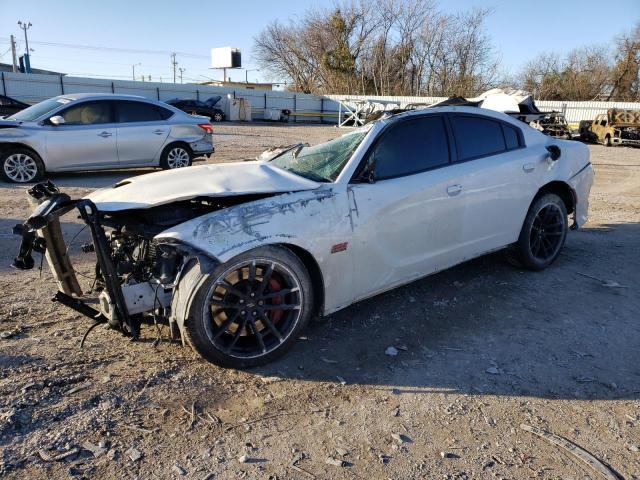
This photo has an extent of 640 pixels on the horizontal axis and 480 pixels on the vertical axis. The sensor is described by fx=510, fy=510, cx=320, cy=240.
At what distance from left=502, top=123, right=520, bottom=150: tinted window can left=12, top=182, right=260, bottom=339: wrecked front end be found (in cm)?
274

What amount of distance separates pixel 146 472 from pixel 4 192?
787cm

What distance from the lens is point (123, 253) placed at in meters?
3.48

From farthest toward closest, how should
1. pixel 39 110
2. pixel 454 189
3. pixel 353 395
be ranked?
pixel 39 110 < pixel 454 189 < pixel 353 395

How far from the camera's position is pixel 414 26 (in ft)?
164

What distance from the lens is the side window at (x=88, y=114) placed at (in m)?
9.31

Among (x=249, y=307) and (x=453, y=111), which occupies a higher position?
(x=453, y=111)

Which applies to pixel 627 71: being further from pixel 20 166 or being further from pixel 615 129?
pixel 20 166

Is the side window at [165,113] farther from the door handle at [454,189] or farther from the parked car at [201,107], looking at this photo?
the parked car at [201,107]

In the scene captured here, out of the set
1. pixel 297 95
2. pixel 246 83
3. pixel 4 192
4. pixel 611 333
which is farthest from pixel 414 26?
pixel 611 333

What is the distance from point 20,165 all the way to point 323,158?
754 cm

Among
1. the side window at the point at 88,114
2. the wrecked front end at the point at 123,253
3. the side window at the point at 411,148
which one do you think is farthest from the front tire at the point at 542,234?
the side window at the point at 88,114

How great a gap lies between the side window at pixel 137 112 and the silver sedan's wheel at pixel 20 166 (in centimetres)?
170

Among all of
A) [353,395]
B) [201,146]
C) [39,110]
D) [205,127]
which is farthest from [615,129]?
[353,395]

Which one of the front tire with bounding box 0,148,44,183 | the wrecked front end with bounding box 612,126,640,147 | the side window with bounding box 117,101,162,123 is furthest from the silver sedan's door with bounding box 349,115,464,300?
the wrecked front end with bounding box 612,126,640,147
